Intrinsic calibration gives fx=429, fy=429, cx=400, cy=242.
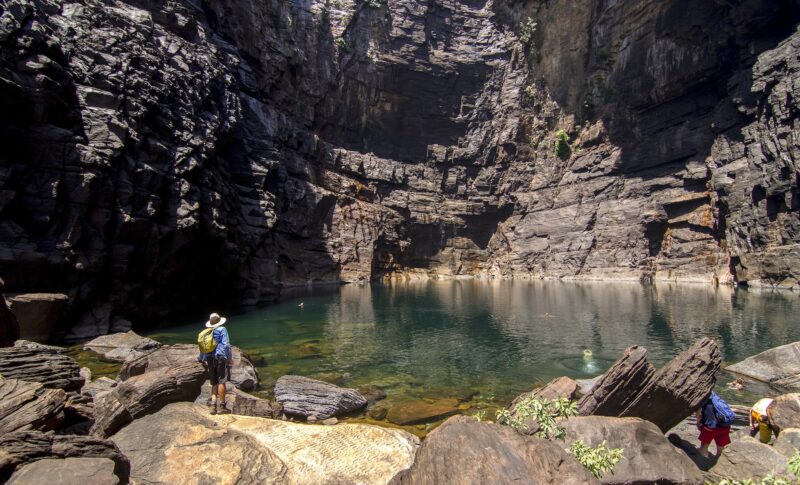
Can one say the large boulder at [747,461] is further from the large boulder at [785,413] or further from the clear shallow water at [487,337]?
the clear shallow water at [487,337]

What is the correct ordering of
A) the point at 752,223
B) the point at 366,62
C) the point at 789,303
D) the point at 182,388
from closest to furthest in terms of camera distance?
the point at 182,388, the point at 789,303, the point at 752,223, the point at 366,62

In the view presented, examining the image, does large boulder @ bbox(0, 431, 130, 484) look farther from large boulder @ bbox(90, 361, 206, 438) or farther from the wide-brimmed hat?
the wide-brimmed hat

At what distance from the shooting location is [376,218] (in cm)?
8062

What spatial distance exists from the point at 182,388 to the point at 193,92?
114ft

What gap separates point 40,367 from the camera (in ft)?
31.4

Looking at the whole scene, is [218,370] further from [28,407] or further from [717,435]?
[717,435]

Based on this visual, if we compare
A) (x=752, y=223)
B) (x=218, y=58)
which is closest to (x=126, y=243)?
(x=218, y=58)

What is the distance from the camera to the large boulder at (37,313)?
69.6ft

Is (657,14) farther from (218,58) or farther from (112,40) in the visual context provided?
(112,40)

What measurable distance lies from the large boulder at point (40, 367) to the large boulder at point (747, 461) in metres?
13.8

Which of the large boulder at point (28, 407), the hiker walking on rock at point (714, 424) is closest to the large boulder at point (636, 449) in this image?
the hiker walking on rock at point (714, 424)

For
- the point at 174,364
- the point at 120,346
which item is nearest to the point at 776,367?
the point at 174,364

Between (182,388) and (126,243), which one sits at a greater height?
(126,243)

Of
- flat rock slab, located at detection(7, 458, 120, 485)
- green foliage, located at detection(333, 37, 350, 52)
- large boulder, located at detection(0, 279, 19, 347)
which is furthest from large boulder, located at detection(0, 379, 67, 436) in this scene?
green foliage, located at detection(333, 37, 350, 52)
